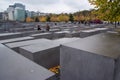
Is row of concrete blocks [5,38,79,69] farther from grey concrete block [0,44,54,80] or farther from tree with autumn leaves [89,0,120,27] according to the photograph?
tree with autumn leaves [89,0,120,27]

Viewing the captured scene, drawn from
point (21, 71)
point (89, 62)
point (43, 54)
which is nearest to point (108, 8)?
point (89, 62)

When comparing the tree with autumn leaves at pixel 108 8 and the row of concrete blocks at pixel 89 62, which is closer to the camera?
the row of concrete blocks at pixel 89 62

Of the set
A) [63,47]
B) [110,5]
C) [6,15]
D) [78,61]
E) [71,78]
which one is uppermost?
[6,15]

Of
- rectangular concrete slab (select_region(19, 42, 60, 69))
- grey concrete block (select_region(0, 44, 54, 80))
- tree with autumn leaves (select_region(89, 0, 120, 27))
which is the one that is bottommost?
rectangular concrete slab (select_region(19, 42, 60, 69))

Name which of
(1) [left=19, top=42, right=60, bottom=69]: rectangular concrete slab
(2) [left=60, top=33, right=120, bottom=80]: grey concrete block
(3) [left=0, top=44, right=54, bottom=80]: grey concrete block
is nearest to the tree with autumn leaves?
(2) [left=60, top=33, right=120, bottom=80]: grey concrete block

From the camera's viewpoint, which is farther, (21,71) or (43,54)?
(43,54)

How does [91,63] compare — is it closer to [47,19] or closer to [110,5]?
[110,5]

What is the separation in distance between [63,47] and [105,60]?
5.55 feet

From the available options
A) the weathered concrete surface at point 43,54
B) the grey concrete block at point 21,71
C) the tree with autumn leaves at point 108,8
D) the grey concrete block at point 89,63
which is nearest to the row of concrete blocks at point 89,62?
the grey concrete block at point 89,63

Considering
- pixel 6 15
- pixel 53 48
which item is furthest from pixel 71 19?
pixel 6 15

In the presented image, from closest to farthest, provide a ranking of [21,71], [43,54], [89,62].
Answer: [21,71] < [89,62] < [43,54]

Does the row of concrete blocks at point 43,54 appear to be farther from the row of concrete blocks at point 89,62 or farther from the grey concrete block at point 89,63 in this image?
the grey concrete block at point 89,63

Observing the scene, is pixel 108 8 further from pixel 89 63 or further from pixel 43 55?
pixel 43 55

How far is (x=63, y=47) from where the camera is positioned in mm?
4531
